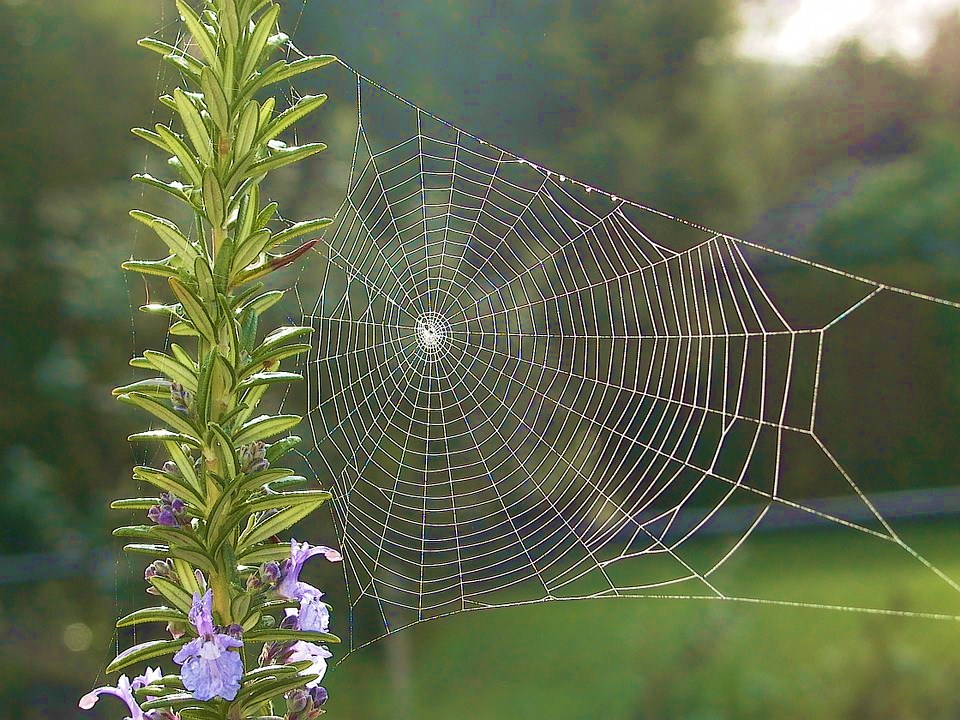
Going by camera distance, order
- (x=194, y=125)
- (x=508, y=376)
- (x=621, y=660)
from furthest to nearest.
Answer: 1. (x=621, y=660)
2. (x=508, y=376)
3. (x=194, y=125)

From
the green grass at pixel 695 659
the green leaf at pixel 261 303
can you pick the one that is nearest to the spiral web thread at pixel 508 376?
the green grass at pixel 695 659

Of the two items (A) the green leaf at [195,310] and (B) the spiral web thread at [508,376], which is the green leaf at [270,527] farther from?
(B) the spiral web thread at [508,376]

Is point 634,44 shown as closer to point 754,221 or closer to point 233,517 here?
point 754,221

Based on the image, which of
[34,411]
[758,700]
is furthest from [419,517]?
[34,411]

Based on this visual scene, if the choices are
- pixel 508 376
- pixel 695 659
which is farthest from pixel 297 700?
pixel 695 659

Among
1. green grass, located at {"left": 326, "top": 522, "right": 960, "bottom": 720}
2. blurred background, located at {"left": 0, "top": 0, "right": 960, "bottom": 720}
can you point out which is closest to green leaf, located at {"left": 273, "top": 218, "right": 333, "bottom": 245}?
Result: blurred background, located at {"left": 0, "top": 0, "right": 960, "bottom": 720}

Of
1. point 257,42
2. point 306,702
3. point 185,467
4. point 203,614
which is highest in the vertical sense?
point 257,42

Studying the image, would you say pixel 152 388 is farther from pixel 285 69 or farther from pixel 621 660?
pixel 621 660
